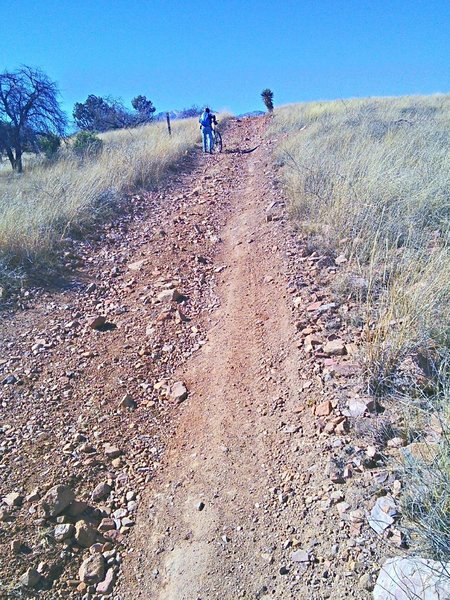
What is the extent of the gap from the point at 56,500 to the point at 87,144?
13.3 m

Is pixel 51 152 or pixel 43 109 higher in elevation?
pixel 43 109

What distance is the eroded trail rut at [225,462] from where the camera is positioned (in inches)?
74.8

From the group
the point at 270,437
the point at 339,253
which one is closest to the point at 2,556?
the point at 270,437

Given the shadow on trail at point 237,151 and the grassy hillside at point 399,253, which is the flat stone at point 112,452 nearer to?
the grassy hillside at point 399,253

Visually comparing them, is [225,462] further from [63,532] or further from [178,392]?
[63,532]

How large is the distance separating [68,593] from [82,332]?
2233 mm

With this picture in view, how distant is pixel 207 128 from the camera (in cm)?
1207

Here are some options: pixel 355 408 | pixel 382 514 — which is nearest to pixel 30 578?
pixel 382 514

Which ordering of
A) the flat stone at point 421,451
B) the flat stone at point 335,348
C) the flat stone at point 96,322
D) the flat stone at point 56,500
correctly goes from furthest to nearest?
the flat stone at point 96,322 < the flat stone at point 335,348 < the flat stone at point 56,500 < the flat stone at point 421,451

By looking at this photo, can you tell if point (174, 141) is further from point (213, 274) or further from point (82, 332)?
point (82, 332)

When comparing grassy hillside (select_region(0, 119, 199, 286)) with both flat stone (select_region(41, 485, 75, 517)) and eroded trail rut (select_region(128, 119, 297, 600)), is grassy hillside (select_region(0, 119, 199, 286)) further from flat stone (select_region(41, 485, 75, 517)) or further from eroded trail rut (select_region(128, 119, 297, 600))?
flat stone (select_region(41, 485, 75, 517))

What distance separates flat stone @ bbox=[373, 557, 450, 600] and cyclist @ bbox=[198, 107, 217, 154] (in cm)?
1180

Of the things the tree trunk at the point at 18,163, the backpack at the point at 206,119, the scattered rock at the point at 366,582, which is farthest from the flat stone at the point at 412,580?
the tree trunk at the point at 18,163

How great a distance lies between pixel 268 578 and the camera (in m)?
1.82
